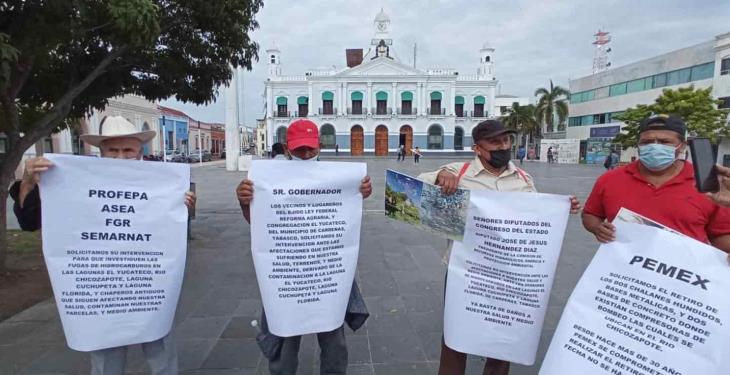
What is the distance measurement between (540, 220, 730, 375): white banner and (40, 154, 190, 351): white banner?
2.00 metres

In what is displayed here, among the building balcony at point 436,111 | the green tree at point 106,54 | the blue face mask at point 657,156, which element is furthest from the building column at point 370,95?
the blue face mask at point 657,156

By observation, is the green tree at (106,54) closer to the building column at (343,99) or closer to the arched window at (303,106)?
the building column at (343,99)

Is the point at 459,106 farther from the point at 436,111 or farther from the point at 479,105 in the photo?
the point at 436,111

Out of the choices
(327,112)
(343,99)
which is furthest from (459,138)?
(327,112)

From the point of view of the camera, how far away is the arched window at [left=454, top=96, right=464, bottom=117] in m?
52.9

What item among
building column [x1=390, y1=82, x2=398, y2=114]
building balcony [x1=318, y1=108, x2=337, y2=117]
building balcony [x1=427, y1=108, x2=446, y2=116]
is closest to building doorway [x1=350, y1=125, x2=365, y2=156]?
building balcony [x1=318, y1=108, x2=337, y2=117]

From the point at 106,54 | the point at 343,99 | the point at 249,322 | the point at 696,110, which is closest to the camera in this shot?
the point at 249,322

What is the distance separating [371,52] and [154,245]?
6025 cm

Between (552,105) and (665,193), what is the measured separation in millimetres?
47793

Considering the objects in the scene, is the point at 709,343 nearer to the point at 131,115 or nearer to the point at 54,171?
the point at 54,171

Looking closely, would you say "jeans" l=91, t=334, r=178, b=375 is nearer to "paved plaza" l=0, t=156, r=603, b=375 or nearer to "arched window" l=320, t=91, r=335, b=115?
"paved plaza" l=0, t=156, r=603, b=375

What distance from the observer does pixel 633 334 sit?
1.73 meters

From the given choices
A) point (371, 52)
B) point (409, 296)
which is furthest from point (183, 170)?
point (371, 52)

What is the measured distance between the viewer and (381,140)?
169 ft
